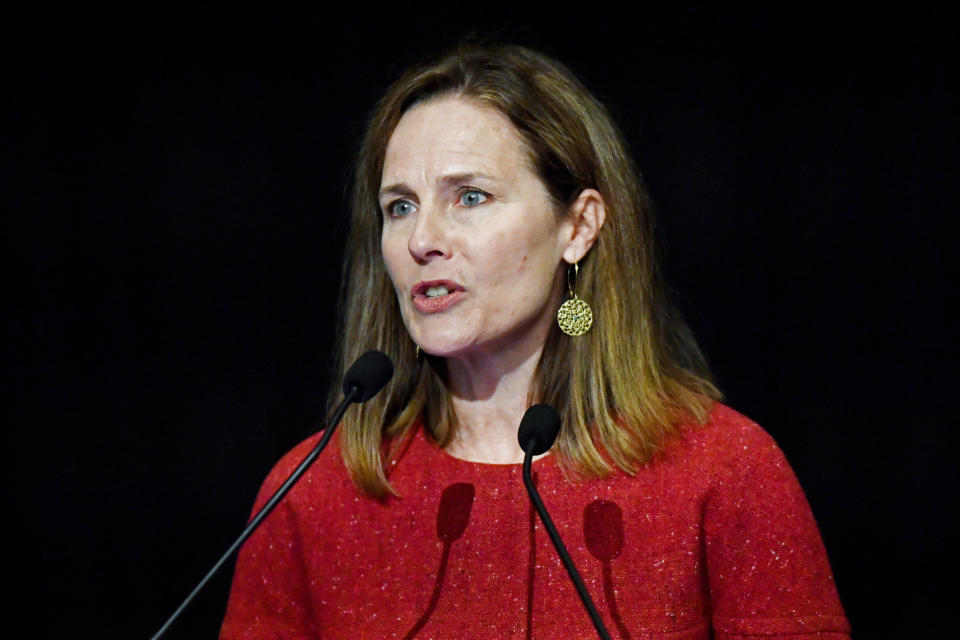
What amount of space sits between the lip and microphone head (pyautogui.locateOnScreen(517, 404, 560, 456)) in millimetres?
311

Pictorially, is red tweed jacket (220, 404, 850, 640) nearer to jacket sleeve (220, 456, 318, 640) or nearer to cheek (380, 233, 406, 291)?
jacket sleeve (220, 456, 318, 640)

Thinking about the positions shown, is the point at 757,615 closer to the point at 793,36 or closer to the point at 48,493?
the point at 793,36

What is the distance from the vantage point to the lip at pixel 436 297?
5.96 ft

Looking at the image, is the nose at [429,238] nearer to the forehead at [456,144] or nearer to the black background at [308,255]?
the forehead at [456,144]

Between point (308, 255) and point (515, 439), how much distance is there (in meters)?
0.82

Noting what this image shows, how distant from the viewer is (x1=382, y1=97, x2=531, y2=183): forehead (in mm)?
1835

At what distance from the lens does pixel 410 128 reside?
75.7 inches

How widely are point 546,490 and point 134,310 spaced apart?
1123 millimetres

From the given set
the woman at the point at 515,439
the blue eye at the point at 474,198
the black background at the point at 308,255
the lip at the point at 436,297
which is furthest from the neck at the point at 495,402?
the black background at the point at 308,255

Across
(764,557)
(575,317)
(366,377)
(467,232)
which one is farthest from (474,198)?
(764,557)

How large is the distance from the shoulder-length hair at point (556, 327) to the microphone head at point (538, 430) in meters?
0.31

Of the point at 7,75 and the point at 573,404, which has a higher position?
the point at 7,75

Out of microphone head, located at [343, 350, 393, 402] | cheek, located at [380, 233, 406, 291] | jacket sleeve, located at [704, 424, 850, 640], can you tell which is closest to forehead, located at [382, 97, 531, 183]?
cheek, located at [380, 233, 406, 291]

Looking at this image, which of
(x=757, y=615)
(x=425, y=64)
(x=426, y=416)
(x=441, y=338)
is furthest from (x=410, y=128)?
(x=757, y=615)
